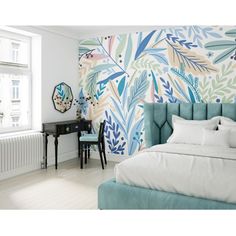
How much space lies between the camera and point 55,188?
12.7ft

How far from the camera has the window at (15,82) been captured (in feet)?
15.0

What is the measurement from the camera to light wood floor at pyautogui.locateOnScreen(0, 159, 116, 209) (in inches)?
129

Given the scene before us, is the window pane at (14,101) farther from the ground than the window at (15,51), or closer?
closer

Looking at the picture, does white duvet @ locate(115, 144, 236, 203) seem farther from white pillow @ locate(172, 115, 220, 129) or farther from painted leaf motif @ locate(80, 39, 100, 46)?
painted leaf motif @ locate(80, 39, 100, 46)

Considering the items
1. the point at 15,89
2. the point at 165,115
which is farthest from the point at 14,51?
the point at 165,115

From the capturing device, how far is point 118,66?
5.39 metres

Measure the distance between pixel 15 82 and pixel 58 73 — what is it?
2.77 ft

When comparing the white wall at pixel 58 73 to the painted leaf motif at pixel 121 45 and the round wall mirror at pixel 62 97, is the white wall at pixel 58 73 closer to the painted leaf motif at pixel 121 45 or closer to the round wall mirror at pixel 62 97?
the round wall mirror at pixel 62 97

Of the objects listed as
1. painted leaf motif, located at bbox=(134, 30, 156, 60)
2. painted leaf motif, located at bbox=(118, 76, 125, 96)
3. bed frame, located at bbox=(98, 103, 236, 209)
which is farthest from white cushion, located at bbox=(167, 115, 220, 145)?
painted leaf motif, located at bbox=(134, 30, 156, 60)

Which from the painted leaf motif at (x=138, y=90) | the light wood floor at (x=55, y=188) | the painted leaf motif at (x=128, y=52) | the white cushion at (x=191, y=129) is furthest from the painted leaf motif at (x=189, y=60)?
the light wood floor at (x=55, y=188)

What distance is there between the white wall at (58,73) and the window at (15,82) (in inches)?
10.4

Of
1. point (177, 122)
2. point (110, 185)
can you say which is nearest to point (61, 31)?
point (177, 122)
